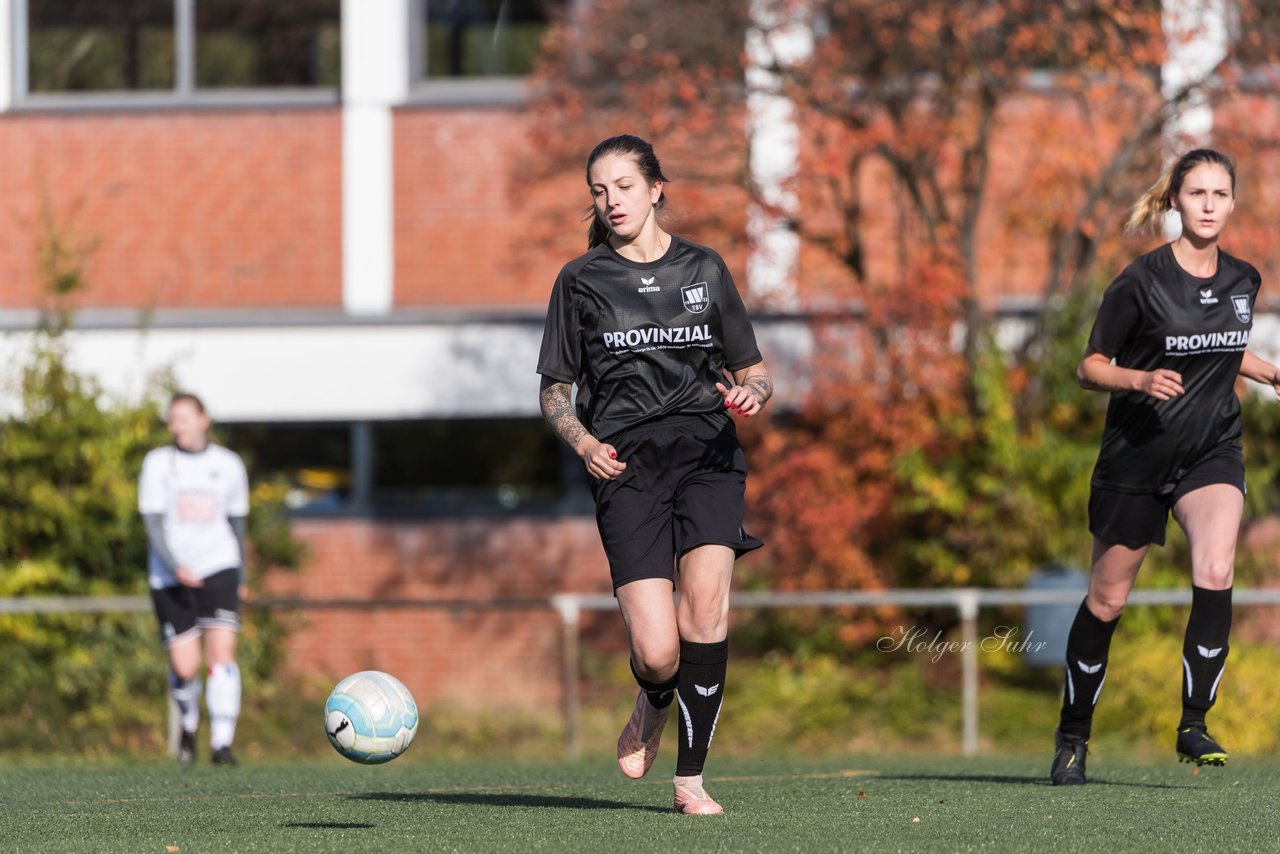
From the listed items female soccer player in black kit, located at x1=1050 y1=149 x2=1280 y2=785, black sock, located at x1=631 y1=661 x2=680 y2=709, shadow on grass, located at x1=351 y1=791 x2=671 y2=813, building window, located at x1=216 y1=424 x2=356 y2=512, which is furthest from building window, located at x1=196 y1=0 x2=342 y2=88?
black sock, located at x1=631 y1=661 x2=680 y2=709

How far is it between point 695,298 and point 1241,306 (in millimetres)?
2249

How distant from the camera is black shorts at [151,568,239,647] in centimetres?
1111

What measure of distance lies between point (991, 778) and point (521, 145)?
9976 millimetres

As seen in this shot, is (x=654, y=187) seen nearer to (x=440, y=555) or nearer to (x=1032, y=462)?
(x=1032, y=462)

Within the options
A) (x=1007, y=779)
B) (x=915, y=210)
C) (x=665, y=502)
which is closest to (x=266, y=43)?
(x=915, y=210)

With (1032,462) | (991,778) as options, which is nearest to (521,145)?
(1032,462)

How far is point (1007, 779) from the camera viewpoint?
8312 millimetres

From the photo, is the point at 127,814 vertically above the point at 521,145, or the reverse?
the point at 521,145

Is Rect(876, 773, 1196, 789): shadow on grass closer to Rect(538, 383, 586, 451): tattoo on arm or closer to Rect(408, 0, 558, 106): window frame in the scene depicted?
Rect(538, 383, 586, 451): tattoo on arm

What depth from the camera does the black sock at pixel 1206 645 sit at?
709cm

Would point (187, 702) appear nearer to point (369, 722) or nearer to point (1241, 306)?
point (369, 722)

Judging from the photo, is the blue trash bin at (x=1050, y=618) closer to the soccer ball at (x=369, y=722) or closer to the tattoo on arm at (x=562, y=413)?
the tattoo on arm at (x=562, y=413)

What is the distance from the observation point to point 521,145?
678 inches

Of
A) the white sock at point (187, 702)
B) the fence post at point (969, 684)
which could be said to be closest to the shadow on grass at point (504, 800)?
the white sock at point (187, 702)
